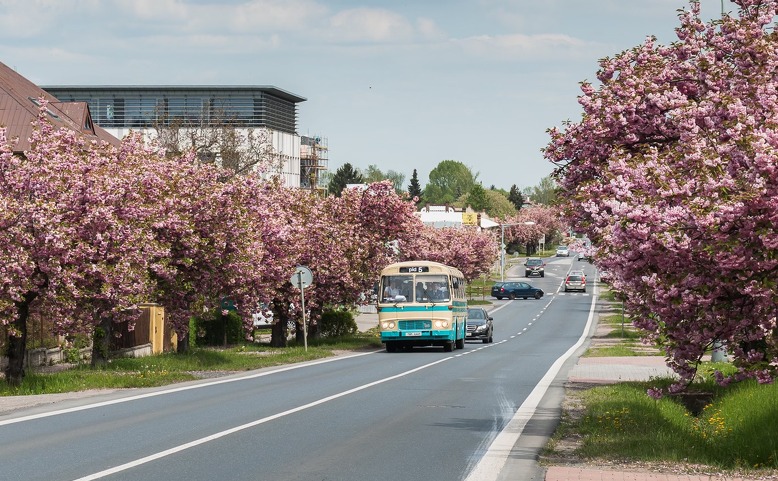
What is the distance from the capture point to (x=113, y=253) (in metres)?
24.3

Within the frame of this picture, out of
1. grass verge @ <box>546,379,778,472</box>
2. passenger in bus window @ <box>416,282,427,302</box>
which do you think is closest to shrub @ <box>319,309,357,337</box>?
passenger in bus window @ <box>416,282,427,302</box>

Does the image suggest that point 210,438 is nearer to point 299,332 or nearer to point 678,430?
point 678,430

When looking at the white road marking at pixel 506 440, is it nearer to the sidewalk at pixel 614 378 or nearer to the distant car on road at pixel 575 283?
the sidewalk at pixel 614 378

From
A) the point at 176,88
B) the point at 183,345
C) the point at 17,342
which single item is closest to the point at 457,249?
the point at 176,88

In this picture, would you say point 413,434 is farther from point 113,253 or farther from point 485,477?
point 113,253

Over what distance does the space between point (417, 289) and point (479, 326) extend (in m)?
10.8

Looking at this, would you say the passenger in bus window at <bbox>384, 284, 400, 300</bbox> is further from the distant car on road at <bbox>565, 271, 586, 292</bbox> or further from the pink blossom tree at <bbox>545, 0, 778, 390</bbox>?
the distant car on road at <bbox>565, 271, 586, 292</bbox>

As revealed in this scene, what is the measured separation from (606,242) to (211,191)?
17587 millimetres

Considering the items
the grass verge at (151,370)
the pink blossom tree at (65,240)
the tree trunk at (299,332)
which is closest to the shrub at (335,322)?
the tree trunk at (299,332)

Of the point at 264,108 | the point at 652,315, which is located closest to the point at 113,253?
the point at 652,315

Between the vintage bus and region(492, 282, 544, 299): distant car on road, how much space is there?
198 feet

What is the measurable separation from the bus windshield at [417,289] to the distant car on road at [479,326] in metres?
10.1

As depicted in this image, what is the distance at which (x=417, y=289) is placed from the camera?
38.8 meters

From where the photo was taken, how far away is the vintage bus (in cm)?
3869
